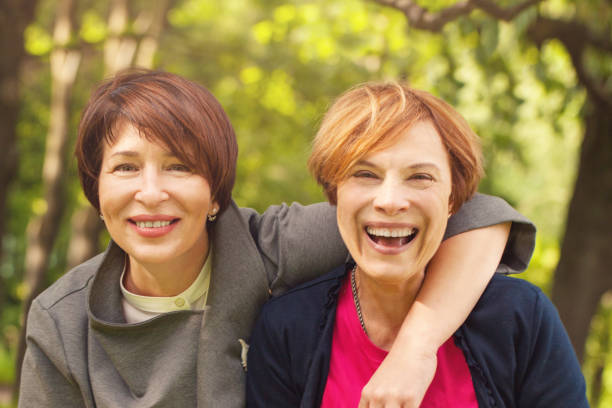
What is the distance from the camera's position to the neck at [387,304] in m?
2.21

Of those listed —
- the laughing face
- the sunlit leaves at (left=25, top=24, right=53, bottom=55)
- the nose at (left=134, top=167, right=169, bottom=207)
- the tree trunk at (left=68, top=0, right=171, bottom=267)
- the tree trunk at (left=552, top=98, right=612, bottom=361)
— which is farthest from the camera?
the sunlit leaves at (left=25, top=24, right=53, bottom=55)

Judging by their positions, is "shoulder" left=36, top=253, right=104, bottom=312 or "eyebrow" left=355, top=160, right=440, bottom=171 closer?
"eyebrow" left=355, top=160, right=440, bottom=171

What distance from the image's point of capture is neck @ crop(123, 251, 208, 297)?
233 cm

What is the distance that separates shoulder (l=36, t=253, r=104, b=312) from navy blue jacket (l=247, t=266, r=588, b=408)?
60 centimetres

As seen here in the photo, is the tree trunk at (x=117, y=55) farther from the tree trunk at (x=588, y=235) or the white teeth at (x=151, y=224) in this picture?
the white teeth at (x=151, y=224)

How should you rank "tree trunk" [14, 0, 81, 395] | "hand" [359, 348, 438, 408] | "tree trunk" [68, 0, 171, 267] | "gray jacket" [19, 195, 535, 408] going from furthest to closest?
1. "tree trunk" [68, 0, 171, 267]
2. "tree trunk" [14, 0, 81, 395]
3. "gray jacket" [19, 195, 535, 408]
4. "hand" [359, 348, 438, 408]

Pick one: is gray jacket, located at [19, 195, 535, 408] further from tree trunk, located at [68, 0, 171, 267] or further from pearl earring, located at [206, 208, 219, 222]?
tree trunk, located at [68, 0, 171, 267]

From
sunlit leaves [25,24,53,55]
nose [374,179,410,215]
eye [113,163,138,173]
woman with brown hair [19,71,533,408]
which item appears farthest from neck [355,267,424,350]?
sunlit leaves [25,24,53,55]

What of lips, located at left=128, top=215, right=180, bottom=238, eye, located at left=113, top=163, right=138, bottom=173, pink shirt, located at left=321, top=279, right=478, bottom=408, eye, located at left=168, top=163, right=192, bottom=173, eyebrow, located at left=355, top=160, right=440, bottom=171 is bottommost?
pink shirt, located at left=321, top=279, right=478, bottom=408

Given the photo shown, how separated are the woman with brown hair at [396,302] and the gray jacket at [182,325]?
0.34 feet

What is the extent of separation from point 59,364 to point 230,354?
20.8 inches

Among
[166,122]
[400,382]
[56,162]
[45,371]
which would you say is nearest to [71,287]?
[45,371]

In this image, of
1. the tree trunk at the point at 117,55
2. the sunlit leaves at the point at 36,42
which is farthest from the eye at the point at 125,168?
the sunlit leaves at the point at 36,42

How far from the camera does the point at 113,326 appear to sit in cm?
223
